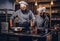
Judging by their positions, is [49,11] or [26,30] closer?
[26,30]

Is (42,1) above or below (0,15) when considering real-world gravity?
above

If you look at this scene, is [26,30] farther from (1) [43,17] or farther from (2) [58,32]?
(1) [43,17]

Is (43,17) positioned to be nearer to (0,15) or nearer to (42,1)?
(0,15)

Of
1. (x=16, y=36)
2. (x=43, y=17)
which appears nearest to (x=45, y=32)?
(x=16, y=36)

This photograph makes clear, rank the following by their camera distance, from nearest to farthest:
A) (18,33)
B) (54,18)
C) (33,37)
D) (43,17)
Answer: (33,37), (18,33), (43,17), (54,18)

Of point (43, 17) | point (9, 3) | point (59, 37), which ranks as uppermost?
point (9, 3)

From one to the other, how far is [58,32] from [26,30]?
86cm

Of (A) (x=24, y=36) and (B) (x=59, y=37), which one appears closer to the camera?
(A) (x=24, y=36)

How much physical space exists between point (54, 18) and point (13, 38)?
4.11m

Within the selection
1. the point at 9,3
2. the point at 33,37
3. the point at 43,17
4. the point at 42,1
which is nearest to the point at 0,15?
the point at 9,3

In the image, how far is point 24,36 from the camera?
2879mm

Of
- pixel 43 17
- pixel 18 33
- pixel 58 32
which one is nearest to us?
pixel 18 33

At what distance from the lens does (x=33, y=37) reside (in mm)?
2828

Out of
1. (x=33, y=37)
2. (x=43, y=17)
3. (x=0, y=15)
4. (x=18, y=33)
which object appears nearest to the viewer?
(x=33, y=37)
